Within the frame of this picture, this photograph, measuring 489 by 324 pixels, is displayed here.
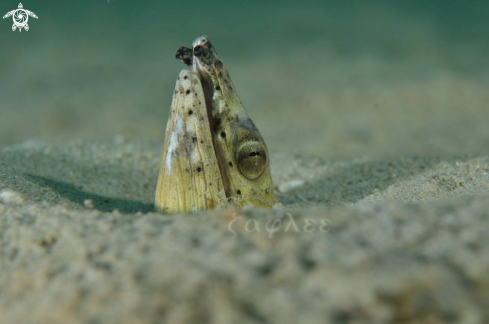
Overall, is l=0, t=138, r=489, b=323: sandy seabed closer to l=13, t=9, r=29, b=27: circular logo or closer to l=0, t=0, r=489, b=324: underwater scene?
l=0, t=0, r=489, b=324: underwater scene

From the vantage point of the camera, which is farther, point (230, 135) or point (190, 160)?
point (230, 135)

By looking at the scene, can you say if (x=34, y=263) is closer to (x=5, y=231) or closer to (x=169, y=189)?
(x=5, y=231)

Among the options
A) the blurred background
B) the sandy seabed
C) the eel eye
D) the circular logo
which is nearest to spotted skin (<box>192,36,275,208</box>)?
the eel eye

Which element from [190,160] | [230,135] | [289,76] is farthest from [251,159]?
[289,76]

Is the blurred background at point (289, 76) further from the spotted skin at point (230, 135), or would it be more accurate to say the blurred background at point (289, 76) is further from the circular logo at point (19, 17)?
the spotted skin at point (230, 135)

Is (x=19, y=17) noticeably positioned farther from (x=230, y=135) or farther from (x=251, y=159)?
(x=251, y=159)

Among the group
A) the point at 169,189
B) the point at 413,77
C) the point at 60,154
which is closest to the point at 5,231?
the point at 169,189
